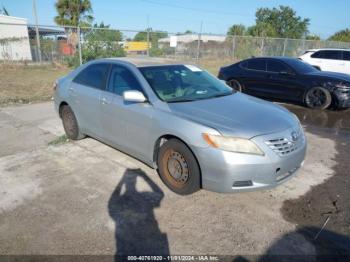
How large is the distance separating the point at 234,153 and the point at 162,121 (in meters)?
0.96

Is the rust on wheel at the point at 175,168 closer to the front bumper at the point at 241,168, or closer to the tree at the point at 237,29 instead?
the front bumper at the point at 241,168

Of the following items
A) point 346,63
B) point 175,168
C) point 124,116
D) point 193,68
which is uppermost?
point 193,68

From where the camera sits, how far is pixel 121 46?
17391 mm

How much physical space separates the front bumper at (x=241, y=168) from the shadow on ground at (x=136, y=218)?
70cm

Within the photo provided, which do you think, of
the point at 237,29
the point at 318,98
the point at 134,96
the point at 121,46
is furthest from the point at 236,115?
the point at 237,29

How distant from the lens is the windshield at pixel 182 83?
151 inches

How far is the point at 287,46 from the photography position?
26.0 m

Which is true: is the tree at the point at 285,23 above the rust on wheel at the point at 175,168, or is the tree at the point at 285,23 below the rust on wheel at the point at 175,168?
above

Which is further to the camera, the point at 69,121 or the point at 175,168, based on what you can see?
the point at 69,121

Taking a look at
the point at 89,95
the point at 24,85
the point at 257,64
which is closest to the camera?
the point at 89,95

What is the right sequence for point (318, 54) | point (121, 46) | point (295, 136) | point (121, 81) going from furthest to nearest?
point (121, 46) < point (318, 54) < point (121, 81) < point (295, 136)

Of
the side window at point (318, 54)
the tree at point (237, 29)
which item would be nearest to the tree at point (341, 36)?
the tree at point (237, 29)

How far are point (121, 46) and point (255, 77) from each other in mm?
10559

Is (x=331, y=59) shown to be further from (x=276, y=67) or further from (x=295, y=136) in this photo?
(x=295, y=136)
